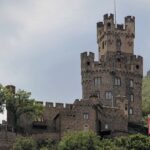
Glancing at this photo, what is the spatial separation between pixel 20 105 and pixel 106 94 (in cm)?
1361

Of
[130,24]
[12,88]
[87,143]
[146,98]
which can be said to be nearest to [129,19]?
[130,24]

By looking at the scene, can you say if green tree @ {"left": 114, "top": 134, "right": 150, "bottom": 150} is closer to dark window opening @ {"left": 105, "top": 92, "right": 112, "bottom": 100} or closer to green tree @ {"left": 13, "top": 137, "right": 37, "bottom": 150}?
green tree @ {"left": 13, "top": 137, "right": 37, "bottom": 150}

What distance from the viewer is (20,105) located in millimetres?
132875

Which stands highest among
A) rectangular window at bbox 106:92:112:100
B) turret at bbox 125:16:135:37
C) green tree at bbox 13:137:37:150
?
turret at bbox 125:16:135:37

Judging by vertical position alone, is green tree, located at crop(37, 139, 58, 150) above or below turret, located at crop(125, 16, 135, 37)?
below

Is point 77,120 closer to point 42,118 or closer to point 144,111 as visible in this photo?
point 42,118

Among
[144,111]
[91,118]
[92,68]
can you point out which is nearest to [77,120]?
[91,118]

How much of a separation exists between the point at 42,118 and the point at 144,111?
2639 centimetres

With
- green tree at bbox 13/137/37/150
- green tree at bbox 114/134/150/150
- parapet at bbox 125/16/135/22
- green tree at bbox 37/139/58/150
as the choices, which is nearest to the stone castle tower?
parapet at bbox 125/16/135/22

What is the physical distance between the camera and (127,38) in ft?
481

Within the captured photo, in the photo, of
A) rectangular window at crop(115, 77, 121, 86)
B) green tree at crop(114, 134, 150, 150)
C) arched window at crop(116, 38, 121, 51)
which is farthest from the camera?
arched window at crop(116, 38, 121, 51)

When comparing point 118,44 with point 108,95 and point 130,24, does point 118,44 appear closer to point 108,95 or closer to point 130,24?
point 130,24

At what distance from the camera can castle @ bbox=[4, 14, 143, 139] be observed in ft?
438

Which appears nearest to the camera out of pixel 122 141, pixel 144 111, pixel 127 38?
pixel 122 141
